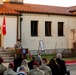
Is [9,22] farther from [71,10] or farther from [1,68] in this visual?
[1,68]

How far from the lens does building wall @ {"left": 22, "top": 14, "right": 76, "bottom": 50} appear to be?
4172 centimetres

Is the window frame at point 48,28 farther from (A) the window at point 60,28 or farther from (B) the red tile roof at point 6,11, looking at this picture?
(B) the red tile roof at point 6,11

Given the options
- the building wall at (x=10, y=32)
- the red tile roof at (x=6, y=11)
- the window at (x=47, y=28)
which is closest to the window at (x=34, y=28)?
the window at (x=47, y=28)

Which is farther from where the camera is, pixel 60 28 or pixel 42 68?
pixel 60 28

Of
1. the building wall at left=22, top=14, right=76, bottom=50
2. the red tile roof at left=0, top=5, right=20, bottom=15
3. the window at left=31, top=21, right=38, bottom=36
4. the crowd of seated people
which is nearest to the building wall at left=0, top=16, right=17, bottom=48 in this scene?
the red tile roof at left=0, top=5, right=20, bottom=15

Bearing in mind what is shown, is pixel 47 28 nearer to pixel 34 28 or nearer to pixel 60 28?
pixel 60 28

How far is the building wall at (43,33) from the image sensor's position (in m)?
41.7

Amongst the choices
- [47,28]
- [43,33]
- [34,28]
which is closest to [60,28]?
[47,28]

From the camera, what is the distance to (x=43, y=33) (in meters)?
43.2

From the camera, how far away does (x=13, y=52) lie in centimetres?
3441

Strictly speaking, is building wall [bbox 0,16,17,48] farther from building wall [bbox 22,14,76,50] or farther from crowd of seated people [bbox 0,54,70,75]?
crowd of seated people [bbox 0,54,70,75]

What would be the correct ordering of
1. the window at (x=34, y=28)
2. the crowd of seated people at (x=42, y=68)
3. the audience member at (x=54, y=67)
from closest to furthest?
the crowd of seated people at (x=42, y=68) < the audience member at (x=54, y=67) < the window at (x=34, y=28)

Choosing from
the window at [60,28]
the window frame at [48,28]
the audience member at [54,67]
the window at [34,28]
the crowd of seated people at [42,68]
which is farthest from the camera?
the window at [60,28]

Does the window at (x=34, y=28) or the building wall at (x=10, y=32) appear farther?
the window at (x=34, y=28)
